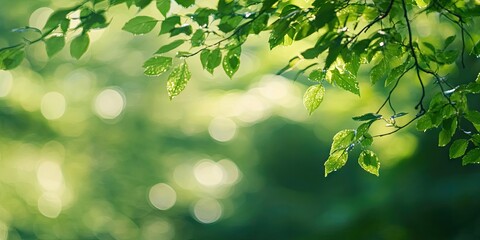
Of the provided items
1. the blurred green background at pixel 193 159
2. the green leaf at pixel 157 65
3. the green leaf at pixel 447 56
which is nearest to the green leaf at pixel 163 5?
the green leaf at pixel 157 65

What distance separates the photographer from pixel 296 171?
31.8 feet

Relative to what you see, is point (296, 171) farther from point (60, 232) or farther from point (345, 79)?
point (345, 79)

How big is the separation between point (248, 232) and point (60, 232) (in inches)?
86.5

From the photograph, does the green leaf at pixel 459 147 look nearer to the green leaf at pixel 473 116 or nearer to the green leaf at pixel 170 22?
the green leaf at pixel 473 116

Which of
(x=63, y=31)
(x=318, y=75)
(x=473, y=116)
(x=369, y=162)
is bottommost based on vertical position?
(x=473, y=116)

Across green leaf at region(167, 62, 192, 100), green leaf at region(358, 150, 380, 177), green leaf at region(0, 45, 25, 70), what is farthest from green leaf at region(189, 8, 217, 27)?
green leaf at region(358, 150, 380, 177)

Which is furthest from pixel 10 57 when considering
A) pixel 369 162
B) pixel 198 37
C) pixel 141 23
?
pixel 369 162

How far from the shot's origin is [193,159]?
931cm

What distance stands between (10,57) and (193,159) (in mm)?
7448

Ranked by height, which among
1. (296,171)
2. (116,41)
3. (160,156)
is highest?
(116,41)

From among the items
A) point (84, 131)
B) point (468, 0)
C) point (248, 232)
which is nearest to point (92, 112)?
point (84, 131)

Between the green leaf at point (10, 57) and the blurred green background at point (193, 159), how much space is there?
5.88 metres

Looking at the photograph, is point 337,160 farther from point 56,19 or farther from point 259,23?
point 56,19

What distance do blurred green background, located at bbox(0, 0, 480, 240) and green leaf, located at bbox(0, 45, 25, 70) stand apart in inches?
232
